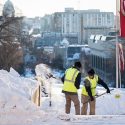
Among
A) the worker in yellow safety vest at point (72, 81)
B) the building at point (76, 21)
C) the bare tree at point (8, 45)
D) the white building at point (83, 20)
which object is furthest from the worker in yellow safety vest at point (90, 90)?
the white building at point (83, 20)

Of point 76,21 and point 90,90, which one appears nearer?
point 90,90

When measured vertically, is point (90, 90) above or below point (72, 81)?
below

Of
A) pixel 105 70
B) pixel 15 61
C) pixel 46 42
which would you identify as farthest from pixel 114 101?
pixel 46 42

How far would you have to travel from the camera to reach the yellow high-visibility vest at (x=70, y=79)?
11164 mm

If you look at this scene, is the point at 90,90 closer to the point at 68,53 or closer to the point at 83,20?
the point at 68,53

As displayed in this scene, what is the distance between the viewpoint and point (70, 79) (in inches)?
442

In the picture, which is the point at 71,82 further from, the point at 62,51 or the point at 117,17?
the point at 62,51

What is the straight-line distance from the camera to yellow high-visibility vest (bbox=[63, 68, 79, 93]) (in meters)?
11.2

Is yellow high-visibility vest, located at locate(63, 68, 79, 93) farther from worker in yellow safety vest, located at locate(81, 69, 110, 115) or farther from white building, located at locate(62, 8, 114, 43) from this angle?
white building, located at locate(62, 8, 114, 43)

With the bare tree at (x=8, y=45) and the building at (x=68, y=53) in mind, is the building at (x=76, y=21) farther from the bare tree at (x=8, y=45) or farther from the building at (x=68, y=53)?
the bare tree at (x=8, y=45)

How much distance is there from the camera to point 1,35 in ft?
157

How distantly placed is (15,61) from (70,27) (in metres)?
100.0

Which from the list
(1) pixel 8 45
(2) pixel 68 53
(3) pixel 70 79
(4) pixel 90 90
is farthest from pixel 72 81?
(2) pixel 68 53

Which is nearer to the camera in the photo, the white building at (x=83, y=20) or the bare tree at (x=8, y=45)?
the bare tree at (x=8, y=45)
